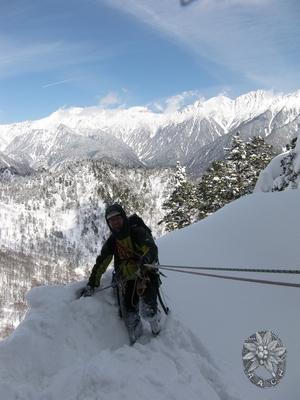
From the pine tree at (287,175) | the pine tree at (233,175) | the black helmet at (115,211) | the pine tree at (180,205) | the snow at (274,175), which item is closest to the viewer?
the black helmet at (115,211)

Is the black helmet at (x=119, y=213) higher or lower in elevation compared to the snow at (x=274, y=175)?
lower

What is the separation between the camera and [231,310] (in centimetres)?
749

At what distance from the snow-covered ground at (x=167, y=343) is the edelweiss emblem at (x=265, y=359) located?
10 centimetres

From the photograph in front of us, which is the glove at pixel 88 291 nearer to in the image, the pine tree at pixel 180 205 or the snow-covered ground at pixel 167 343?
the snow-covered ground at pixel 167 343

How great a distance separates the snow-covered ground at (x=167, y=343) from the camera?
539 centimetres

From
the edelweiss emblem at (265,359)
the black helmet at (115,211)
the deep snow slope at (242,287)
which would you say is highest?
the black helmet at (115,211)

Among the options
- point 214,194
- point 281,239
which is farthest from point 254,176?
point 281,239

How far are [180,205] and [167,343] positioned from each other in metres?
34.4

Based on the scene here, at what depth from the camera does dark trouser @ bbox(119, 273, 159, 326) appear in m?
6.97

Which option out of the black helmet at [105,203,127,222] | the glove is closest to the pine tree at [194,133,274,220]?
the glove

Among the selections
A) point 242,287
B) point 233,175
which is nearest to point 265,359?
point 242,287

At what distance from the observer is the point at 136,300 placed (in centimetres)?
709

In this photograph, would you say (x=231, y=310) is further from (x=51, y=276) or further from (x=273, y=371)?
(x=51, y=276)

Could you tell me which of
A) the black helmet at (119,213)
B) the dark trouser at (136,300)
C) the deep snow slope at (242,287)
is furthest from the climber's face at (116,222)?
the deep snow slope at (242,287)
